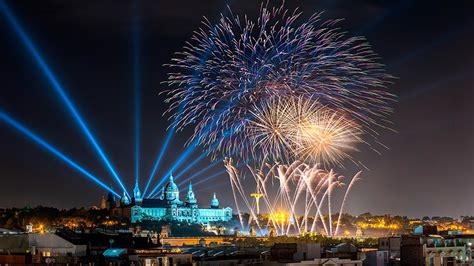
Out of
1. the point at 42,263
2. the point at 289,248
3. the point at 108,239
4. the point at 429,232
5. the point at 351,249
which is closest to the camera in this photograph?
the point at 42,263

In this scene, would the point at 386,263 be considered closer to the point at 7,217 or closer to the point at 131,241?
the point at 131,241

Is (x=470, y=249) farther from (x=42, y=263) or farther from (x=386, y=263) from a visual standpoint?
(x=42, y=263)

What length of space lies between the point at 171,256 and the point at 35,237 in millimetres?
12557

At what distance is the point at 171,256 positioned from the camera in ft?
183

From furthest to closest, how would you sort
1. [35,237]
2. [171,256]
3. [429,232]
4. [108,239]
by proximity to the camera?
[108,239] < [429,232] < [35,237] < [171,256]

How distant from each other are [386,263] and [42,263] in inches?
869

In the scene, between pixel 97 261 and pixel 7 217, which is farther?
pixel 7 217

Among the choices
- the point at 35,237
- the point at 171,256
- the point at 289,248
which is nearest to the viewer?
the point at 289,248

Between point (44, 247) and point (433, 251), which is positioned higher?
point (44, 247)

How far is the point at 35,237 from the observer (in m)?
63.3

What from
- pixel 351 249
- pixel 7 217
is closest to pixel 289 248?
pixel 351 249

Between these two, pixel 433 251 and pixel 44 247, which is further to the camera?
pixel 44 247

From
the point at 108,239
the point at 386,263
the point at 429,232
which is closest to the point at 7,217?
Result: the point at 108,239

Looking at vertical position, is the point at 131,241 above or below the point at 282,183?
below
